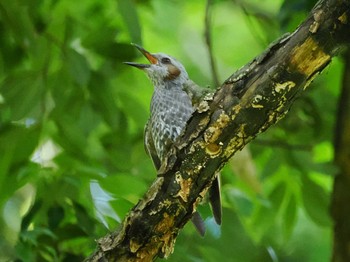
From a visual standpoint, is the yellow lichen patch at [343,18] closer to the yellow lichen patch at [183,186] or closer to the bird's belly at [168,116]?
the yellow lichen patch at [183,186]

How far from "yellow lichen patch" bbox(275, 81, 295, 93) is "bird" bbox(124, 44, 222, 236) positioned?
0.55 meters

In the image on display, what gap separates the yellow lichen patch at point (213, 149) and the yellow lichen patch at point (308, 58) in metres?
0.24

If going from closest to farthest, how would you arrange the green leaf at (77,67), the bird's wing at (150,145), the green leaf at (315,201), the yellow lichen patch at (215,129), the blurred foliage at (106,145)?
the yellow lichen patch at (215,129)
the blurred foliage at (106,145)
the bird's wing at (150,145)
the green leaf at (77,67)
the green leaf at (315,201)

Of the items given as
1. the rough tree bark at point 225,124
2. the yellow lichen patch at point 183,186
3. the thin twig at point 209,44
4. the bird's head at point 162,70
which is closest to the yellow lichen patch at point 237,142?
the rough tree bark at point 225,124

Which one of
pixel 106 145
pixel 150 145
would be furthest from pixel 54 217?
pixel 106 145

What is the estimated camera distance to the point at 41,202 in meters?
2.39

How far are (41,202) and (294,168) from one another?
3.16 feet

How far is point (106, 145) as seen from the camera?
3094 mm

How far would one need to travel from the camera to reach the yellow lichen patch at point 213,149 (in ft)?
5.64

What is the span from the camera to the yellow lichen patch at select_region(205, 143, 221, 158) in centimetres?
172

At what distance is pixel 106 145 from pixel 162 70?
1.77 ft

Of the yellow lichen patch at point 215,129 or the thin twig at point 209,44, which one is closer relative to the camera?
the yellow lichen patch at point 215,129

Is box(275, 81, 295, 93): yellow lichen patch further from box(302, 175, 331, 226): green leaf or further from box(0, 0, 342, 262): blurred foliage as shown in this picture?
box(302, 175, 331, 226): green leaf

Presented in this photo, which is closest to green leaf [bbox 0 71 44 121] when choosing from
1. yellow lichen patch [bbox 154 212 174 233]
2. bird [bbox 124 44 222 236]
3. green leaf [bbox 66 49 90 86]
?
green leaf [bbox 66 49 90 86]
